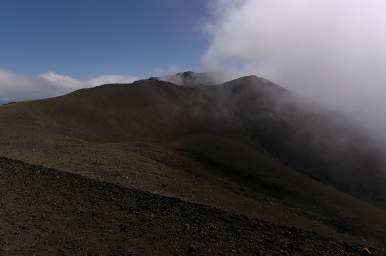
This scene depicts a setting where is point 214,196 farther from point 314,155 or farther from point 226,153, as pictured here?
point 314,155

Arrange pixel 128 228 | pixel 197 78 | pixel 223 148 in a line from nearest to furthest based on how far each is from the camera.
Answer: pixel 128 228, pixel 223 148, pixel 197 78

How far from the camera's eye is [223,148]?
2825 cm

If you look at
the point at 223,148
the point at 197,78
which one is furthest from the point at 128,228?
the point at 197,78

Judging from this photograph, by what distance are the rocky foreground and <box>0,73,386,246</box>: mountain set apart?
172 cm

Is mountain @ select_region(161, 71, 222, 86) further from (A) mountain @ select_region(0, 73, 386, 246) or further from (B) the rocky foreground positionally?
(B) the rocky foreground

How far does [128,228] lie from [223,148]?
20182 mm

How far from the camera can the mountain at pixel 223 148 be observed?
14.2m

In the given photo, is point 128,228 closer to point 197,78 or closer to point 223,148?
point 223,148

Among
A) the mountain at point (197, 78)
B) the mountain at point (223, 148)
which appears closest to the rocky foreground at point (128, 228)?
the mountain at point (223, 148)

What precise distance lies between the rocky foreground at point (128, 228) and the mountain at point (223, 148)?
5.65ft

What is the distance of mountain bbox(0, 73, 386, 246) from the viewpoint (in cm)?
1416

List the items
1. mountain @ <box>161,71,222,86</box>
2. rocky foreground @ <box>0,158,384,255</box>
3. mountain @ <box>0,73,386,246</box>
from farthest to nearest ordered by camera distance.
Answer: mountain @ <box>161,71,222,86</box>, mountain @ <box>0,73,386,246</box>, rocky foreground @ <box>0,158,384,255</box>

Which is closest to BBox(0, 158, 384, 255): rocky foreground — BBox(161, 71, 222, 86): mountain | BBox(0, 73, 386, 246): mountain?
BBox(0, 73, 386, 246): mountain

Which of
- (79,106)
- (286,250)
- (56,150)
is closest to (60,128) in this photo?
(79,106)
